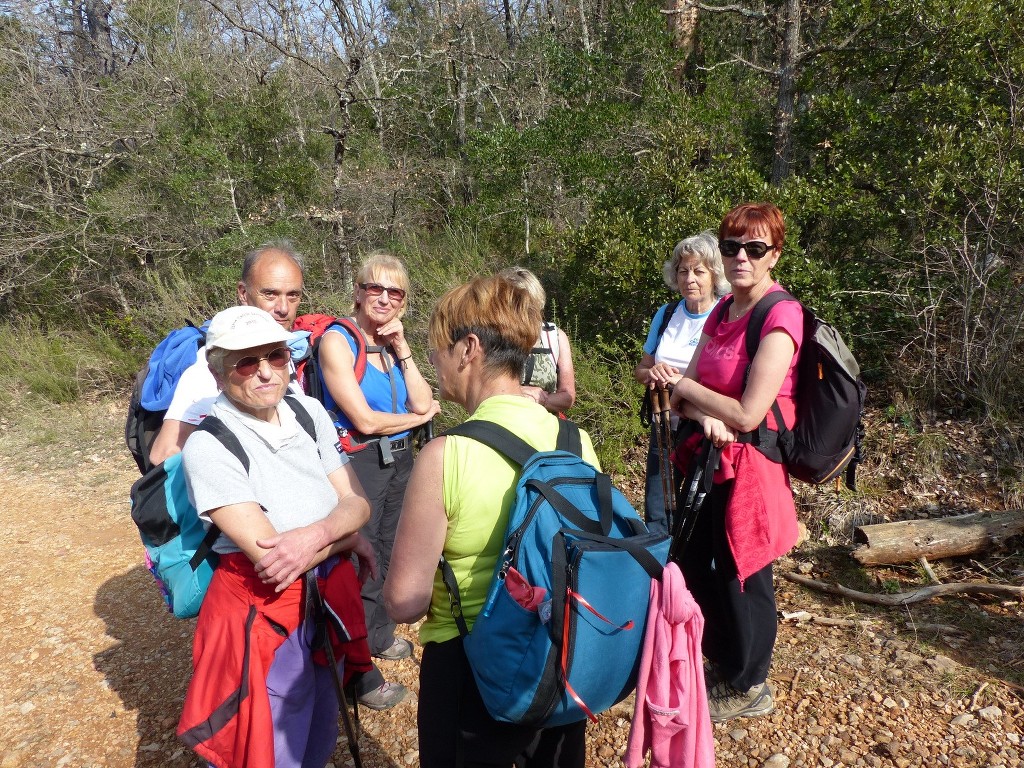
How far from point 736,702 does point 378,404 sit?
196 centimetres

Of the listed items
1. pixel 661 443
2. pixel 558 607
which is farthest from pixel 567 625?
pixel 661 443

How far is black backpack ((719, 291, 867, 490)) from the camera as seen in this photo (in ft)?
7.48

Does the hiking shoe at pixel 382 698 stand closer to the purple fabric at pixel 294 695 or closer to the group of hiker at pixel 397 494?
the group of hiker at pixel 397 494

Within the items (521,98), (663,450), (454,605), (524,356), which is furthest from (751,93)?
(454,605)

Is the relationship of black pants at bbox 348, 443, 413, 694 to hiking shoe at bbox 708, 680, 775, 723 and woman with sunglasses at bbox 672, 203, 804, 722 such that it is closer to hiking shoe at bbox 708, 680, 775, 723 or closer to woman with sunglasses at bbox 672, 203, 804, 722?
woman with sunglasses at bbox 672, 203, 804, 722

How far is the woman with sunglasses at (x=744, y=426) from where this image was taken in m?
2.29

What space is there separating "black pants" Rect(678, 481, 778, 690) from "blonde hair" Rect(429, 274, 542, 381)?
Result: 1206mm

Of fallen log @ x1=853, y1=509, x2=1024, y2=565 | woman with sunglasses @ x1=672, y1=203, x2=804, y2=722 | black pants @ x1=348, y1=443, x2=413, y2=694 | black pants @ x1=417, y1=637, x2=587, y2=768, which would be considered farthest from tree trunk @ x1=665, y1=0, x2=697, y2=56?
black pants @ x1=417, y1=637, x2=587, y2=768

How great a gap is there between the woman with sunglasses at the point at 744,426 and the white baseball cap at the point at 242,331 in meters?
1.50

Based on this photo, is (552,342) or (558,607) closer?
(558,607)

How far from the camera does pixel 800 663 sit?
3102mm

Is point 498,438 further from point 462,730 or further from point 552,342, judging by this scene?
point 552,342

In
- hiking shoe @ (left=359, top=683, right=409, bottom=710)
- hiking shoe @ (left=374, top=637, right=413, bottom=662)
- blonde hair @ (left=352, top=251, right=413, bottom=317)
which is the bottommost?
hiking shoe @ (left=374, top=637, right=413, bottom=662)

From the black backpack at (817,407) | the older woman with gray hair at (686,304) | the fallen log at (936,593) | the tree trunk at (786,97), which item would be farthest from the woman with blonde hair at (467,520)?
the tree trunk at (786,97)
